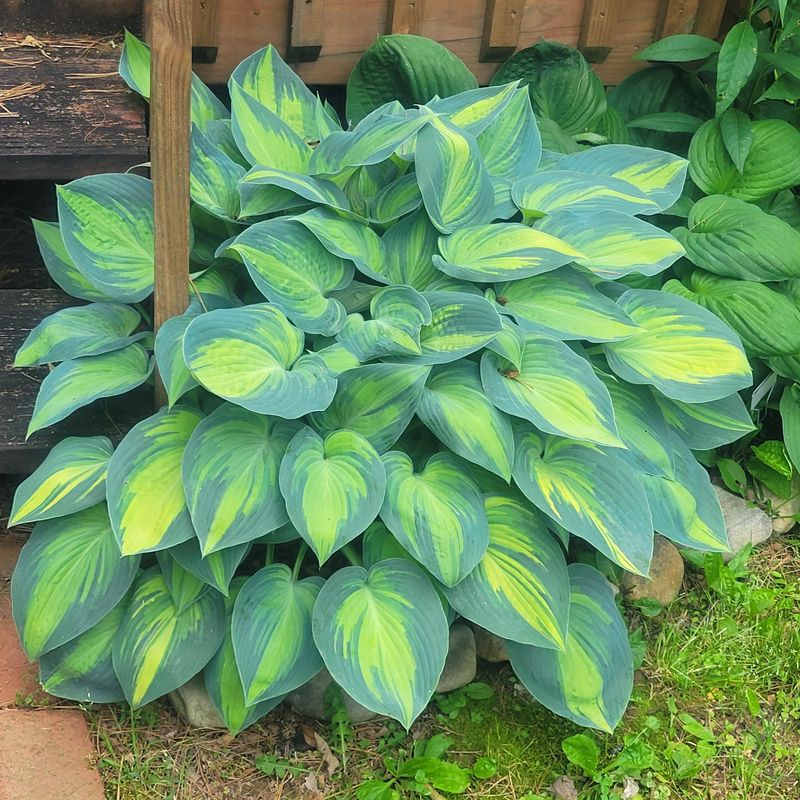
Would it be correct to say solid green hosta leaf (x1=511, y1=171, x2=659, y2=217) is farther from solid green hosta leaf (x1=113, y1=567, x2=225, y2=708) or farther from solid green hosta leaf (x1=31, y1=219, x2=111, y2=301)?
solid green hosta leaf (x1=113, y1=567, x2=225, y2=708)

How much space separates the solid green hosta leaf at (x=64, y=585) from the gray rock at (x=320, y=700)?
0.43 meters

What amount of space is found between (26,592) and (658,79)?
2.37 metres

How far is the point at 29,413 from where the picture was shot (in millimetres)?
2080

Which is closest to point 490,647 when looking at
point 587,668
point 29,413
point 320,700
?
point 587,668

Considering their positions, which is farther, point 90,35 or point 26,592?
point 90,35

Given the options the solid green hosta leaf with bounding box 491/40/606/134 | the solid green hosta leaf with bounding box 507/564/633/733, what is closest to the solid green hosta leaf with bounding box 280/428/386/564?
the solid green hosta leaf with bounding box 507/564/633/733

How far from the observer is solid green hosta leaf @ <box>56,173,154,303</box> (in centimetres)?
203

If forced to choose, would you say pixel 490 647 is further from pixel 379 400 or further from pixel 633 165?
pixel 633 165

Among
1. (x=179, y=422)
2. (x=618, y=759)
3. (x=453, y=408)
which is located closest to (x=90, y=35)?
(x=179, y=422)

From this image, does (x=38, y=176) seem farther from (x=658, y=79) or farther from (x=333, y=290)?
(x=658, y=79)

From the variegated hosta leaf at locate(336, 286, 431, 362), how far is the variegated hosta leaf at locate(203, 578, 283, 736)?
546 millimetres

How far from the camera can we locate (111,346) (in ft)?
6.59

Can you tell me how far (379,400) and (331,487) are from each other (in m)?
0.22

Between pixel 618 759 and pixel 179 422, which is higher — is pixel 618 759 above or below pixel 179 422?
below
